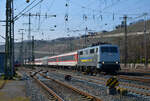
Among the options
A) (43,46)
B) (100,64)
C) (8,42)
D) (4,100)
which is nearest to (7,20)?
(8,42)

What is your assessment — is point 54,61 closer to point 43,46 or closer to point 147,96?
point 147,96

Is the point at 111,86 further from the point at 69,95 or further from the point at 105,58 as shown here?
the point at 105,58

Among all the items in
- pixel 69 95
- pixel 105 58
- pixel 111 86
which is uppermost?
pixel 105 58

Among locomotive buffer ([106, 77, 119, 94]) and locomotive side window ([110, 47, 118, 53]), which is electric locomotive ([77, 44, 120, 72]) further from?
locomotive buffer ([106, 77, 119, 94])

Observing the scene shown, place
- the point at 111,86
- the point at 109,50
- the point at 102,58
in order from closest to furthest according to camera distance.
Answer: the point at 111,86 → the point at 102,58 → the point at 109,50

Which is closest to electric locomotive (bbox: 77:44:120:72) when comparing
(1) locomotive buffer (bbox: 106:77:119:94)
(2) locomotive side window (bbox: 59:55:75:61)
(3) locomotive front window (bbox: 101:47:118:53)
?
(3) locomotive front window (bbox: 101:47:118:53)

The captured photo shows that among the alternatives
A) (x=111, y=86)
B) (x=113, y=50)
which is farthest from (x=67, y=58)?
(x=111, y=86)

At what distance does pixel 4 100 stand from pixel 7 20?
13.1 metres

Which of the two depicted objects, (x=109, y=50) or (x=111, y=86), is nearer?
(x=111, y=86)

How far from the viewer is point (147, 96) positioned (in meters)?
12.9

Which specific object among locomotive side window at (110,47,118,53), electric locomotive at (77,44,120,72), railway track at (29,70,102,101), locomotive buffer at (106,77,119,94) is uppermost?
locomotive side window at (110,47,118,53)

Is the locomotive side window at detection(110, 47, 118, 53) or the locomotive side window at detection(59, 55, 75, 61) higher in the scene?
the locomotive side window at detection(110, 47, 118, 53)

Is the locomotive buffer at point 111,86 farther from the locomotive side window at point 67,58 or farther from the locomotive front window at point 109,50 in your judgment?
the locomotive side window at point 67,58

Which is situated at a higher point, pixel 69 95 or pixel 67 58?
pixel 67 58
